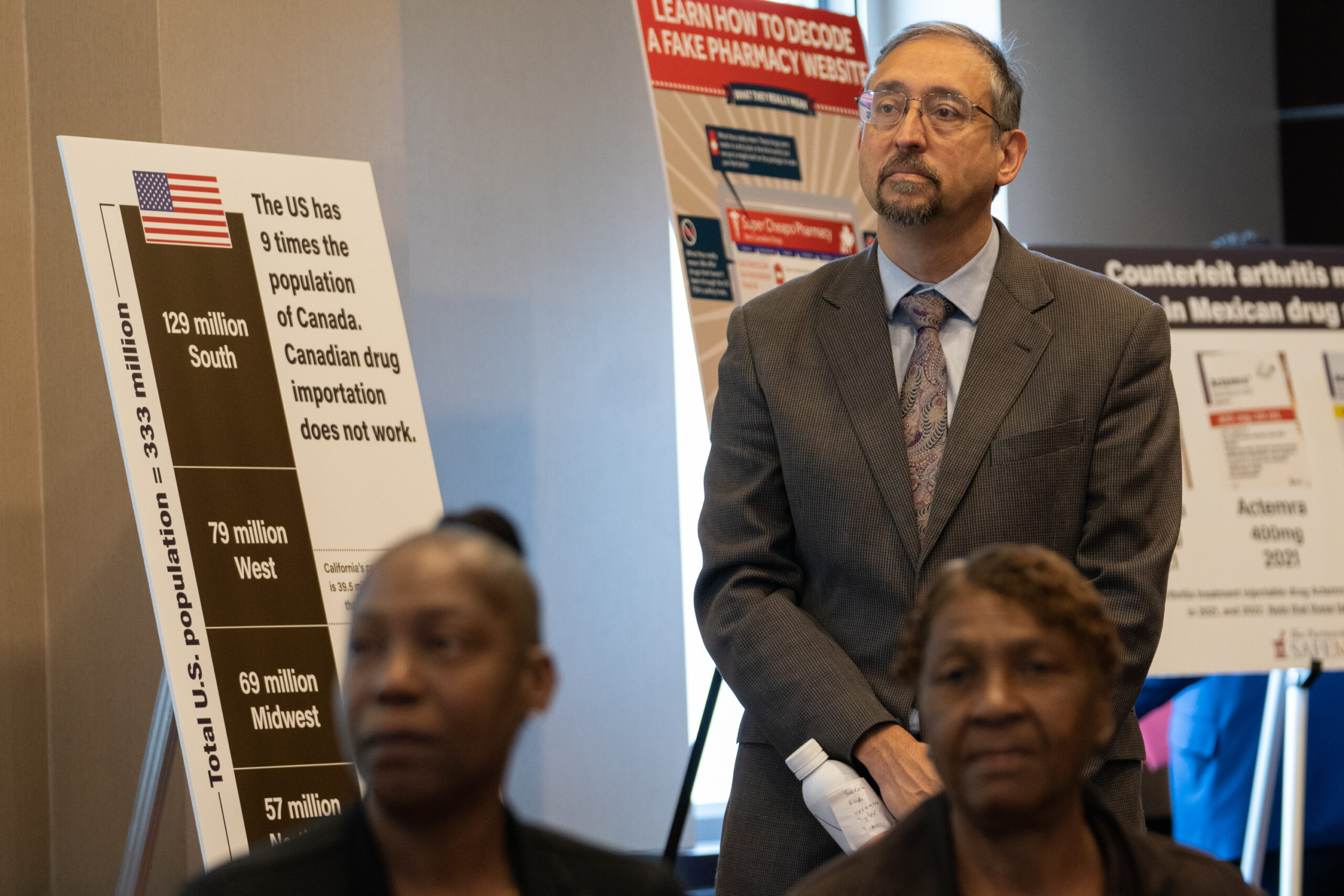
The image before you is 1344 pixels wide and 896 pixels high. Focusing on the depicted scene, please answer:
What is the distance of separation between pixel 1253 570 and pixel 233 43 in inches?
113

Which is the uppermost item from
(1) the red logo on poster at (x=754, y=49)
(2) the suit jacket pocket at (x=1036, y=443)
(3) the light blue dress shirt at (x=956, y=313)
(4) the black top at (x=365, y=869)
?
(1) the red logo on poster at (x=754, y=49)

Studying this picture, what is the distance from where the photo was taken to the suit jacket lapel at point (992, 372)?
1.94m

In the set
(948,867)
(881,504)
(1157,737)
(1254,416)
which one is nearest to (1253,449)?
(1254,416)

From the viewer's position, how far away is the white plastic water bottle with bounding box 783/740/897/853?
1.81m

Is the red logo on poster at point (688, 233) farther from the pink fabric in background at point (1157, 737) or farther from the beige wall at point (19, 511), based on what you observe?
the pink fabric in background at point (1157, 737)

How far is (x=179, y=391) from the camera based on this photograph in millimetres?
2936

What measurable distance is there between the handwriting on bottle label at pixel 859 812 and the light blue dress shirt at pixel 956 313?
56cm

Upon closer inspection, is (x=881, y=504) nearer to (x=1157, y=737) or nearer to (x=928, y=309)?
(x=928, y=309)

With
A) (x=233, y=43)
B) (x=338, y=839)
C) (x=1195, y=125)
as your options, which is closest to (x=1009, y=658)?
(x=338, y=839)

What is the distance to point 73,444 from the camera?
12.2 feet

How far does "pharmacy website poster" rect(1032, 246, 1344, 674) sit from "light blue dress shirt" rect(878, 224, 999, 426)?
1705mm

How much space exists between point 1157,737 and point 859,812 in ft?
9.48

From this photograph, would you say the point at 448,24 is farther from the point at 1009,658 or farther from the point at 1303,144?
the point at 1009,658

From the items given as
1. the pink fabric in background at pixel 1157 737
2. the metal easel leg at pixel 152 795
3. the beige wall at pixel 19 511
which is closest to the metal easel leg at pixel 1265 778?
the pink fabric in background at pixel 1157 737
